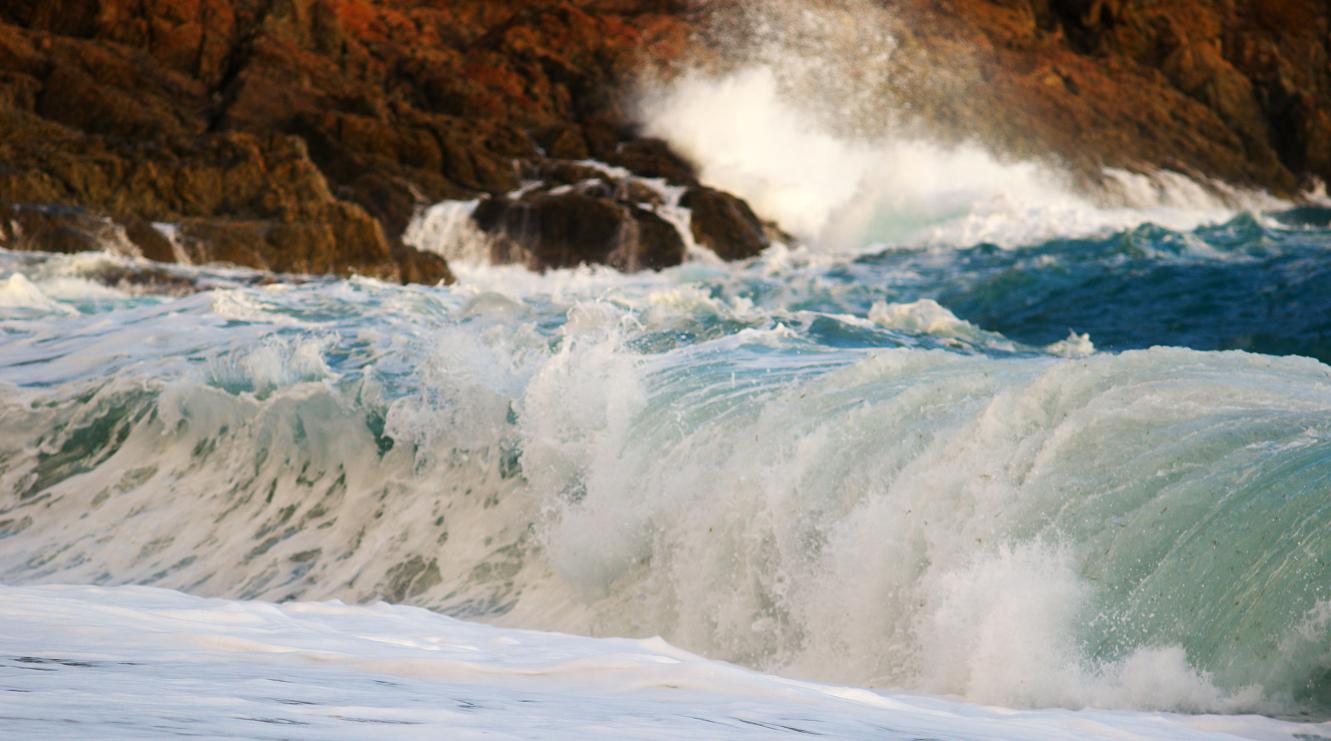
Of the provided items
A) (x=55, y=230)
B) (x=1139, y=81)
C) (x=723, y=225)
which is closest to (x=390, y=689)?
(x=55, y=230)

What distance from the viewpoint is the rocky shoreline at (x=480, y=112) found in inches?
765

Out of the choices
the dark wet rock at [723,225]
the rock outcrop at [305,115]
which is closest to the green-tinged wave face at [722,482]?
the rock outcrop at [305,115]

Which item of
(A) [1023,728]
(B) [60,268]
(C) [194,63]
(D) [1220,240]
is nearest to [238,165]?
(B) [60,268]

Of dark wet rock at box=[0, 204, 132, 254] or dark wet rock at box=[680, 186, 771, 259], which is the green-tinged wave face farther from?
dark wet rock at box=[680, 186, 771, 259]

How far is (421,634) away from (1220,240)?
654 inches

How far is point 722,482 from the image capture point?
544 centimetres

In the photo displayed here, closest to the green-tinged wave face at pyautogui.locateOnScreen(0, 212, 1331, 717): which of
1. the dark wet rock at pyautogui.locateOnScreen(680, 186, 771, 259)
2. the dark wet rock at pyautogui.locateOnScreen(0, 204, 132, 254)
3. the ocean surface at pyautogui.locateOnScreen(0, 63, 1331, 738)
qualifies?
the ocean surface at pyautogui.locateOnScreen(0, 63, 1331, 738)

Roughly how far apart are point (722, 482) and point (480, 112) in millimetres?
24814

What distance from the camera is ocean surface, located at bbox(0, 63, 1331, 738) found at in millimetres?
2840

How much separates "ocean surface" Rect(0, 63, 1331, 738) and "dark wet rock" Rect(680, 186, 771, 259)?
12066mm

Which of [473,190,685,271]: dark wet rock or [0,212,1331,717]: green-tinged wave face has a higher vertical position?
[473,190,685,271]: dark wet rock

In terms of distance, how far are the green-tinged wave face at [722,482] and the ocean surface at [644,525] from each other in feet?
0.05

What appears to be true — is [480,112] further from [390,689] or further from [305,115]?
[390,689]

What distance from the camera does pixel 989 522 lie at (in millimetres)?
4305
